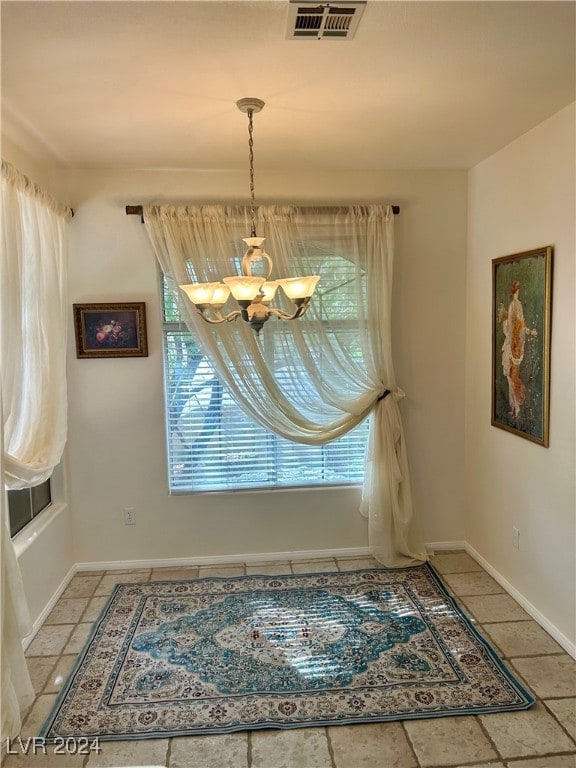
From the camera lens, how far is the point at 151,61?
1936 millimetres

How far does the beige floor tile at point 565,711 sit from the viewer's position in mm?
2107

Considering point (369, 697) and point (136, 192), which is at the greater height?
point (136, 192)

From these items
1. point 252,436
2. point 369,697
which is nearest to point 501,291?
point 252,436

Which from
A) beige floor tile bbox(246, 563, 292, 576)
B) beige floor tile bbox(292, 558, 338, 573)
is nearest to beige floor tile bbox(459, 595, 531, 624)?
beige floor tile bbox(292, 558, 338, 573)

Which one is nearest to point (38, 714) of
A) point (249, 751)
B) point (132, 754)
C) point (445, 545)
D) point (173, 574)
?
point (132, 754)

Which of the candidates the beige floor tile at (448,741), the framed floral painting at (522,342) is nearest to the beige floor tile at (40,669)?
the beige floor tile at (448,741)

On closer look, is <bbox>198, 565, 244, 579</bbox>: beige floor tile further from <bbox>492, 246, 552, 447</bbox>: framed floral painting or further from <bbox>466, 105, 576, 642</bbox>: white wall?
<bbox>492, 246, 552, 447</bbox>: framed floral painting

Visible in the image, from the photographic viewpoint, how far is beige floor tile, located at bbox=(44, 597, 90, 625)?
294 centimetres

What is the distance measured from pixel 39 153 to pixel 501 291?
278 centimetres

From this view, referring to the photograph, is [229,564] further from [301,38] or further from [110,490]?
[301,38]

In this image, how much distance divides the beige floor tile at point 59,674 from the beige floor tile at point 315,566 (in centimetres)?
144

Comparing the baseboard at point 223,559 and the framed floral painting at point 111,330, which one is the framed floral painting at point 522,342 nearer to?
the baseboard at point 223,559

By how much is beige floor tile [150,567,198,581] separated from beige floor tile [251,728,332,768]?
1428 millimetres

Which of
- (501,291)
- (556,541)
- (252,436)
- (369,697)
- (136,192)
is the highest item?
(136,192)
